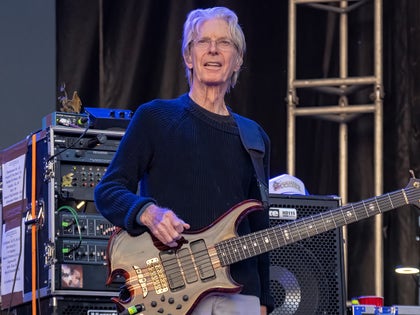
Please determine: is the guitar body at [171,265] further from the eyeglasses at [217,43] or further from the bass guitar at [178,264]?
the eyeglasses at [217,43]

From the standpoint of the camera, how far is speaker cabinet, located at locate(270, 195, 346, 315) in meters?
4.61

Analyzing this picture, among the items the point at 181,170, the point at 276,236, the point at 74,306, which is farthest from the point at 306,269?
the point at 181,170

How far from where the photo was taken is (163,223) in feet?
10.7

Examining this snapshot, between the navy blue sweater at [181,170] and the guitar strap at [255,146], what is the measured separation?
2 centimetres

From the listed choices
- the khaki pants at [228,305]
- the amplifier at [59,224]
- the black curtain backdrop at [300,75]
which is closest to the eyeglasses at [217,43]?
the khaki pants at [228,305]

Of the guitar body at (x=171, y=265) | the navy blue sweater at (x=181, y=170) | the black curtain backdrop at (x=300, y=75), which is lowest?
the guitar body at (x=171, y=265)

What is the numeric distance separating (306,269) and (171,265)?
Result: 136cm

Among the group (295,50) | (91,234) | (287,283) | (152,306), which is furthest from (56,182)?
(295,50)

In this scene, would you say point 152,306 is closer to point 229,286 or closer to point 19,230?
point 229,286

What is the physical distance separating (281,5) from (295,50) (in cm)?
42

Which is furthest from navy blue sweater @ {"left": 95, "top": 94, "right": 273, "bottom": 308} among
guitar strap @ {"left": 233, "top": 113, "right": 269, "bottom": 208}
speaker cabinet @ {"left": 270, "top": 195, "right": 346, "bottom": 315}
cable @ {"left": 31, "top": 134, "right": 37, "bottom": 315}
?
cable @ {"left": 31, "top": 134, "right": 37, "bottom": 315}

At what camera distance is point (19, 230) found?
4.89m

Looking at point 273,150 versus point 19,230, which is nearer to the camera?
point 19,230

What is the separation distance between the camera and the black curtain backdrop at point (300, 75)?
624 cm
